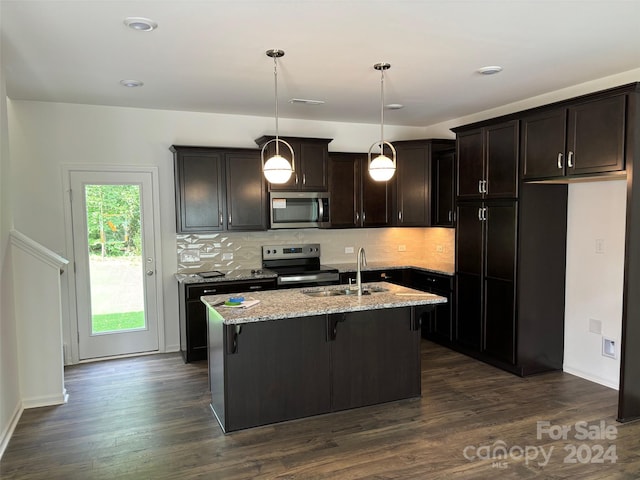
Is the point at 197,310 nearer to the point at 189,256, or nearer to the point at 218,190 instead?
the point at 189,256

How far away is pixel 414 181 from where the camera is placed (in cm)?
579

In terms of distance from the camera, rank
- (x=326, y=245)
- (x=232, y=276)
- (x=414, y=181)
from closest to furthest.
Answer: (x=232, y=276)
(x=414, y=181)
(x=326, y=245)

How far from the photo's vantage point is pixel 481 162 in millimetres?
4750

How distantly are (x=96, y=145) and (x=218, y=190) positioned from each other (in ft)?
4.47

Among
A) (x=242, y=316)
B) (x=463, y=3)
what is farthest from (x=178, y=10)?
(x=242, y=316)

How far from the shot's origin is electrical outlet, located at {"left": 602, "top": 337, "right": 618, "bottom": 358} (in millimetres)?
4145

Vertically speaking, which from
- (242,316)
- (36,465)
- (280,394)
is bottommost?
(36,465)

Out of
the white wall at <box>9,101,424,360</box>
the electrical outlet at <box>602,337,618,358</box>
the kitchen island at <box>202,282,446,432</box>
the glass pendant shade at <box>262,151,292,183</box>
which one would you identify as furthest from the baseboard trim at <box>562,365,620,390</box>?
the white wall at <box>9,101,424,360</box>

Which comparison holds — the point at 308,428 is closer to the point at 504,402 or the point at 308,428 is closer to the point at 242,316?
the point at 242,316

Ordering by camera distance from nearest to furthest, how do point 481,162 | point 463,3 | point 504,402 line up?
point 463,3, point 504,402, point 481,162

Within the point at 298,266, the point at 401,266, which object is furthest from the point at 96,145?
the point at 401,266

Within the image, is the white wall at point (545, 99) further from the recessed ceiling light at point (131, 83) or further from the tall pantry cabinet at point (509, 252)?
the recessed ceiling light at point (131, 83)

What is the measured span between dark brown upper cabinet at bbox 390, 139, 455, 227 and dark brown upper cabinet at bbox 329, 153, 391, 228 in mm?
159

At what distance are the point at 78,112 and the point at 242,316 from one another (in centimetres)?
328
